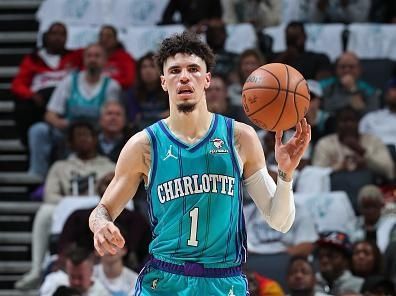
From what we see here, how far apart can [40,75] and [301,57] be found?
3064mm

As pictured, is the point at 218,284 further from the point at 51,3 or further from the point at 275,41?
the point at 51,3

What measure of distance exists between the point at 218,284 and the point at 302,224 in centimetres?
482

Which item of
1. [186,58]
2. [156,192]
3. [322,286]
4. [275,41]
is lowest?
[322,286]

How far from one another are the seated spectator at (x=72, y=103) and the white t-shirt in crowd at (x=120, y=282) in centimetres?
278

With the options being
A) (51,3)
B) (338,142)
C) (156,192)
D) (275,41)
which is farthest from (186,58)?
(51,3)

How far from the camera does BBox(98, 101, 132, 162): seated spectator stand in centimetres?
1195

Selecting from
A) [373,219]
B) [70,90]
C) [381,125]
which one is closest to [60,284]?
[373,219]

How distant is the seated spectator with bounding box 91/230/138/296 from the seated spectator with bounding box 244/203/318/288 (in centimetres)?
114

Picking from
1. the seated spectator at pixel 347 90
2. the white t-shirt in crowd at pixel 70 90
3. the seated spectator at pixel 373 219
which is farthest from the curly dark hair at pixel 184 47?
the seated spectator at pixel 347 90

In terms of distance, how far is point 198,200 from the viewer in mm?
5910

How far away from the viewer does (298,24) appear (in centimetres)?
1311

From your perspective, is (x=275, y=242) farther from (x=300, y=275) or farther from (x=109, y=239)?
(x=109, y=239)

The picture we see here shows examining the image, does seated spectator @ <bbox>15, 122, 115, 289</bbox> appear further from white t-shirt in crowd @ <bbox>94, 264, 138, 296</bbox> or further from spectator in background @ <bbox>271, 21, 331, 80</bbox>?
spectator in background @ <bbox>271, 21, 331, 80</bbox>

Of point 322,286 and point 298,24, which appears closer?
point 322,286
